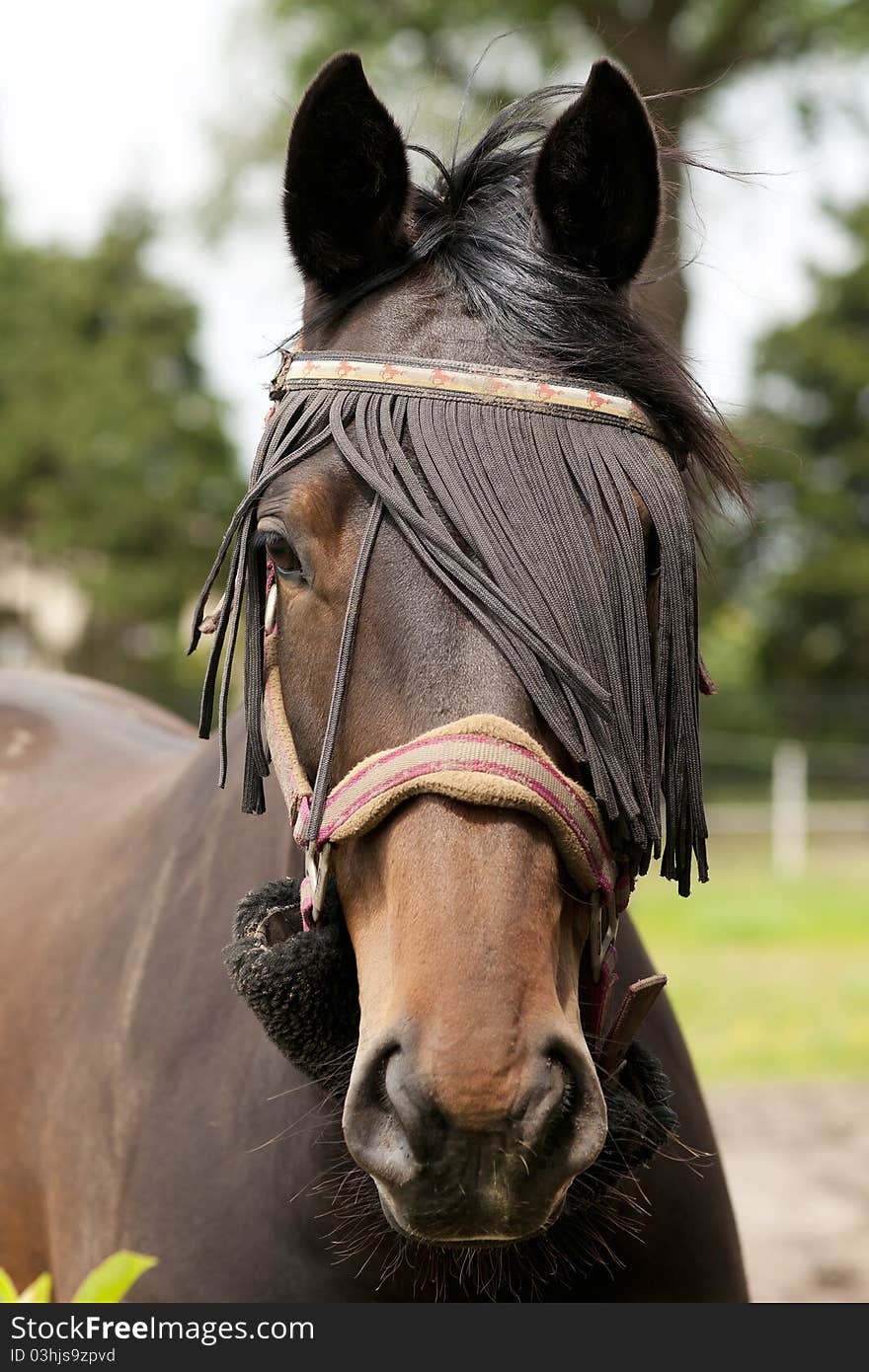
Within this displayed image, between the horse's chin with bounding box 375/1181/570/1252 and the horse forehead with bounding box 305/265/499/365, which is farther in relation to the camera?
the horse forehead with bounding box 305/265/499/365

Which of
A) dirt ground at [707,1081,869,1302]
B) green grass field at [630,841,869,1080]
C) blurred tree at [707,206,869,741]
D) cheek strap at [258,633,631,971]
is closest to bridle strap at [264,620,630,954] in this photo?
cheek strap at [258,633,631,971]

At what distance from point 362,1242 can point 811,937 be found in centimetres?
996

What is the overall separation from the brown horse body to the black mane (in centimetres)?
87

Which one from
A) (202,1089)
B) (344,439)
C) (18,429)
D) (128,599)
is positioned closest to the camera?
(344,439)

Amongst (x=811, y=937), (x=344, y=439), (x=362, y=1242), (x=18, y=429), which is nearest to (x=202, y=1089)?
(x=362, y=1242)

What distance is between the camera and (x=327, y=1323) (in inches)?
70.1

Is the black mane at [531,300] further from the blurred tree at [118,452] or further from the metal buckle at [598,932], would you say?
the blurred tree at [118,452]

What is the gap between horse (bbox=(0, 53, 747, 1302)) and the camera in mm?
1378

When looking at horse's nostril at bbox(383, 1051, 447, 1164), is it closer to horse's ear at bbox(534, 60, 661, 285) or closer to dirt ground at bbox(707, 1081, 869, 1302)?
horse's ear at bbox(534, 60, 661, 285)

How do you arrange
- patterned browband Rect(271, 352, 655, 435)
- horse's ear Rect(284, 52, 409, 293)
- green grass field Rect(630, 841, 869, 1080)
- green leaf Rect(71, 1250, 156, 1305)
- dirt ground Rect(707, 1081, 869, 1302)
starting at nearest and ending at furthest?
1. green leaf Rect(71, 1250, 156, 1305)
2. patterned browband Rect(271, 352, 655, 435)
3. horse's ear Rect(284, 52, 409, 293)
4. dirt ground Rect(707, 1081, 869, 1302)
5. green grass field Rect(630, 841, 869, 1080)

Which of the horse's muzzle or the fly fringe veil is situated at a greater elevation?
the fly fringe veil

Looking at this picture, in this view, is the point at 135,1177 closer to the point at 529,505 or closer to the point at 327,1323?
the point at 327,1323

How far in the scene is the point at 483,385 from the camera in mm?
1730

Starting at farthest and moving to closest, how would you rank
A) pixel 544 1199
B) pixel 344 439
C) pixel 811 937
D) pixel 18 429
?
pixel 18 429 → pixel 811 937 → pixel 344 439 → pixel 544 1199
